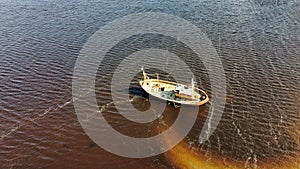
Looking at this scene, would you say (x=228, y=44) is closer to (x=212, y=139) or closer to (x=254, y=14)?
(x=254, y=14)

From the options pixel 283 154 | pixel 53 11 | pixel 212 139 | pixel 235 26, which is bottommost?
pixel 283 154

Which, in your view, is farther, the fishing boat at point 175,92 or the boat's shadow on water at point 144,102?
the fishing boat at point 175,92

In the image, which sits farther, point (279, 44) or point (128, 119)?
point (279, 44)

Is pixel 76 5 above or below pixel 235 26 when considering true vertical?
above

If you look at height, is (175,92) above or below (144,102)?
above

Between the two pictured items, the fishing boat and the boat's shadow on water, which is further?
the fishing boat

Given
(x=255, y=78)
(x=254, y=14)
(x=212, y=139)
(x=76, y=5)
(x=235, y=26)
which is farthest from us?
(x=76, y=5)

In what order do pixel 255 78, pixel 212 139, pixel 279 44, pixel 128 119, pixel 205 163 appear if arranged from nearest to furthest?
pixel 205 163 → pixel 212 139 → pixel 128 119 → pixel 255 78 → pixel 279 44

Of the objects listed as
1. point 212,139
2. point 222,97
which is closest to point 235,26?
point 222,97
